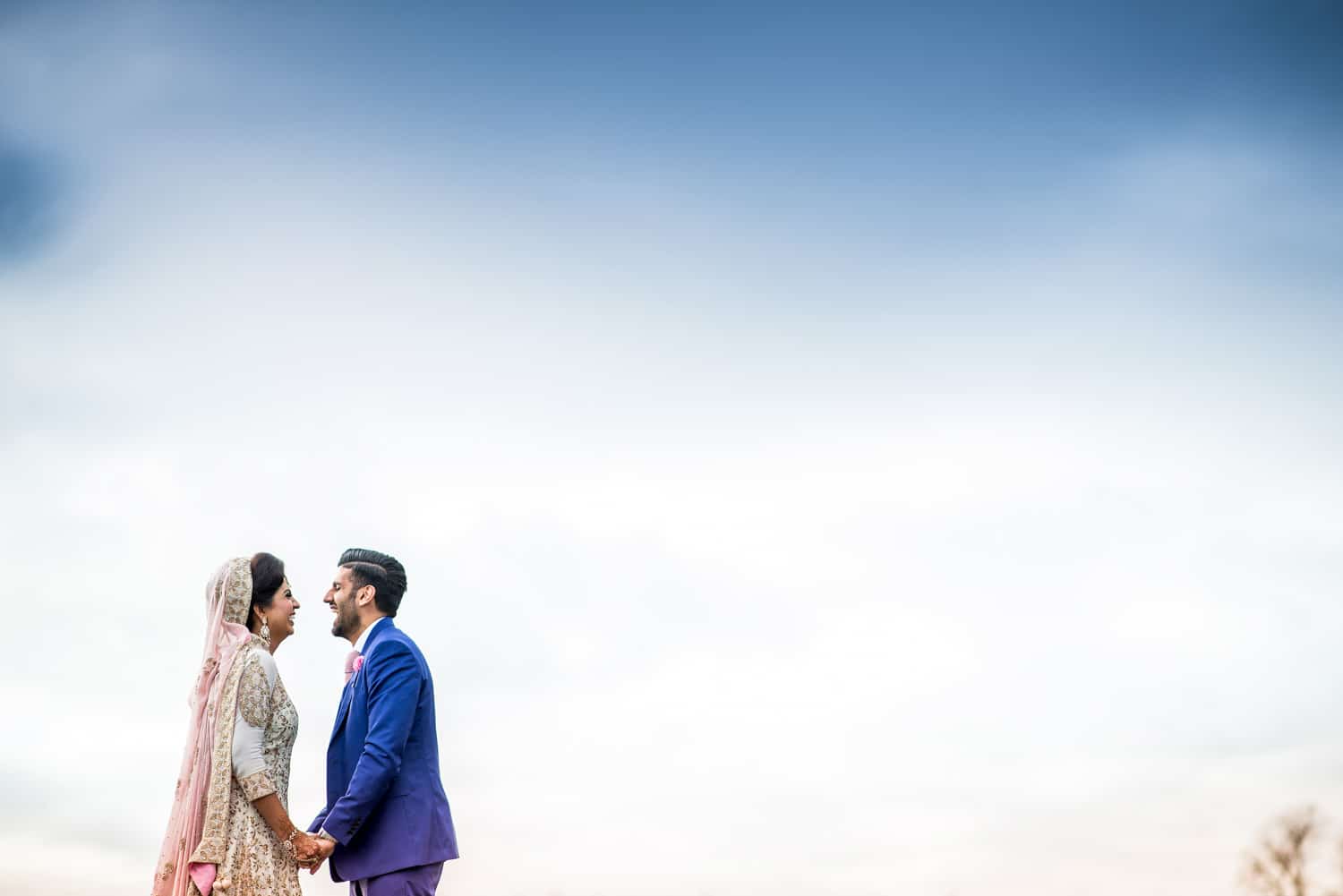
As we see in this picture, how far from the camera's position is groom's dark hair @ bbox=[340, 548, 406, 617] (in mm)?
7133

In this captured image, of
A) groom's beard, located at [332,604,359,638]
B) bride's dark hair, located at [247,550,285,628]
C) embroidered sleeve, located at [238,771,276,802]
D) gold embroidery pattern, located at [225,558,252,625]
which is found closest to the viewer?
embroidered sleeve, located at [238,771,276,802]

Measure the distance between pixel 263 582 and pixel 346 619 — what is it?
0.56m

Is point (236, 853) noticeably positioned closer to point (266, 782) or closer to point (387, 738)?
point (266, 782)

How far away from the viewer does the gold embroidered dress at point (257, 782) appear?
20.6 ft

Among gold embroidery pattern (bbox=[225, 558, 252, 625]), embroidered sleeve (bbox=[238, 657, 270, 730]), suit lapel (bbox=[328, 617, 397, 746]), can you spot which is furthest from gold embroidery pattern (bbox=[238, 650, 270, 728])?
suit lapel (bbox=[328, 617, 397, 746])

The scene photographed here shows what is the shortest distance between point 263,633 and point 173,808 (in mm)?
968

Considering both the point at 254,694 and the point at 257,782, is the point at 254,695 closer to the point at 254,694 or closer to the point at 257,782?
the point at 254,694

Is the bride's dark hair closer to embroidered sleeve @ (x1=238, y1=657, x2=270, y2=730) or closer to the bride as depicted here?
the bride

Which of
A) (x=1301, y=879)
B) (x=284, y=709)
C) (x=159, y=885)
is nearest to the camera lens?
(x=159, y=885)

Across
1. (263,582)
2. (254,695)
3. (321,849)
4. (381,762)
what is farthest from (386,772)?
(263,582)

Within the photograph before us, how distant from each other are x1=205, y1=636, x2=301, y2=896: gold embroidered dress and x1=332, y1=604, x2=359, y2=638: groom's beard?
51 cm

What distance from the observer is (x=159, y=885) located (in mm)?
6281

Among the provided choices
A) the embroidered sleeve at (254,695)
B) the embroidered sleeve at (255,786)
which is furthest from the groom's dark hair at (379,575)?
the embroidered sleeve at (255,786)

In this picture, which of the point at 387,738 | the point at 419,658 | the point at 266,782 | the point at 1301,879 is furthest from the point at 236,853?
the point at 1301,879
